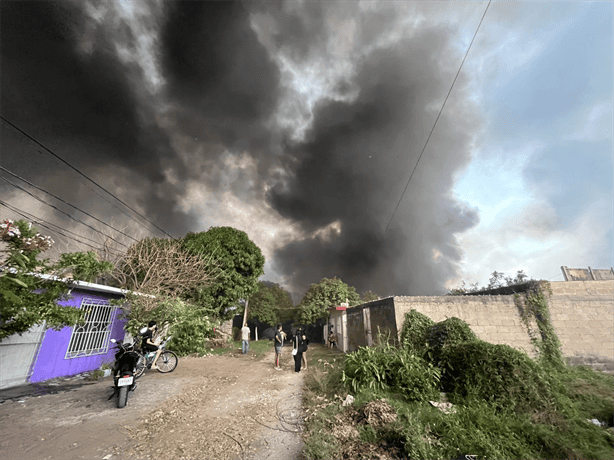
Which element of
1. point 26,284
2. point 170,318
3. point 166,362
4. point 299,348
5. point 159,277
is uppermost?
point 159,277

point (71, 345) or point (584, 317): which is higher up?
point (584, 317)

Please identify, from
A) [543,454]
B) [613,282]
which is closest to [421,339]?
[543,454]

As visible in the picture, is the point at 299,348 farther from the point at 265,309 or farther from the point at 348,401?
the point at 265,309

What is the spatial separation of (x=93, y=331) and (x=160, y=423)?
7.04 m

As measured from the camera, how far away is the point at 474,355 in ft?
19.8

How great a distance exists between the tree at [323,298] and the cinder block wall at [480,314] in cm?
1681

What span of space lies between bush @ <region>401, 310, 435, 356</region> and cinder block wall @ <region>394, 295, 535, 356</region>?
0.89 feet

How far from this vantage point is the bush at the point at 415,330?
852 centimetres

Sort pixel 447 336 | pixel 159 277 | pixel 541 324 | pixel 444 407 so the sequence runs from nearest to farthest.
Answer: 1. pixel 444 407
2. pixel 447 336
3. pixel 541 324
4. pixel 159 277

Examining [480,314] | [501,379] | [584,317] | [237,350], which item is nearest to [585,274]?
[584,317]

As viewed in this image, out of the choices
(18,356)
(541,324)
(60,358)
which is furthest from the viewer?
(541,324)

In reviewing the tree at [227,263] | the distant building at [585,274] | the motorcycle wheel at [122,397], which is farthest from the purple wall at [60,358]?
the distant building at [585,274]

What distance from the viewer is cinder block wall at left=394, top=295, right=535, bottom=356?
9.77m

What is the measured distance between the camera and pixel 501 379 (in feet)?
17.9
